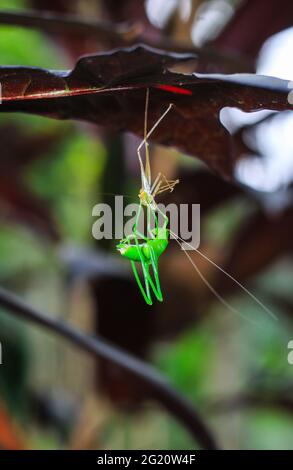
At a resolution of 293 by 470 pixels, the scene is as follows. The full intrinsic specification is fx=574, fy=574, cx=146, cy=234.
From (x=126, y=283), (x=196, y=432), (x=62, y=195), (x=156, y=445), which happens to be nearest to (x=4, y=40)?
(x=62, y=195)

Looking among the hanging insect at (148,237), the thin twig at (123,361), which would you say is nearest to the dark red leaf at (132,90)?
the hanging insect at (148,237)

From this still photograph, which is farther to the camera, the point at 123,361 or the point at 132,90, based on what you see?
the point at 123,361

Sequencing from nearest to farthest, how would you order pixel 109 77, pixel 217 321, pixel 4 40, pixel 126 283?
1. pixel 109 77
2. pixel 126 283
3. pixel 4 40
4. pixel 217 321

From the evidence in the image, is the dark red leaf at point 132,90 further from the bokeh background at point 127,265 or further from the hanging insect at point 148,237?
the bokeh background at point 127,265

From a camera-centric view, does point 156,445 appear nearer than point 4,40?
Yes

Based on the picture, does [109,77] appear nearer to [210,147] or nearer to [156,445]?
[210,147]

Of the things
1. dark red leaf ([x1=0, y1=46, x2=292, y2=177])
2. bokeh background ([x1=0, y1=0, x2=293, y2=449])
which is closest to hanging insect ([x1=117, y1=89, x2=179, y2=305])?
dark red leaf ([x1=0, y1=46, x2=292, y2=177])

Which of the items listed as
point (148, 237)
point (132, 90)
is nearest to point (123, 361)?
point (148, 237)

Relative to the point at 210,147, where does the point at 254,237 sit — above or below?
above

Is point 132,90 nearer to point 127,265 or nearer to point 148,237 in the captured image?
point 148,237
